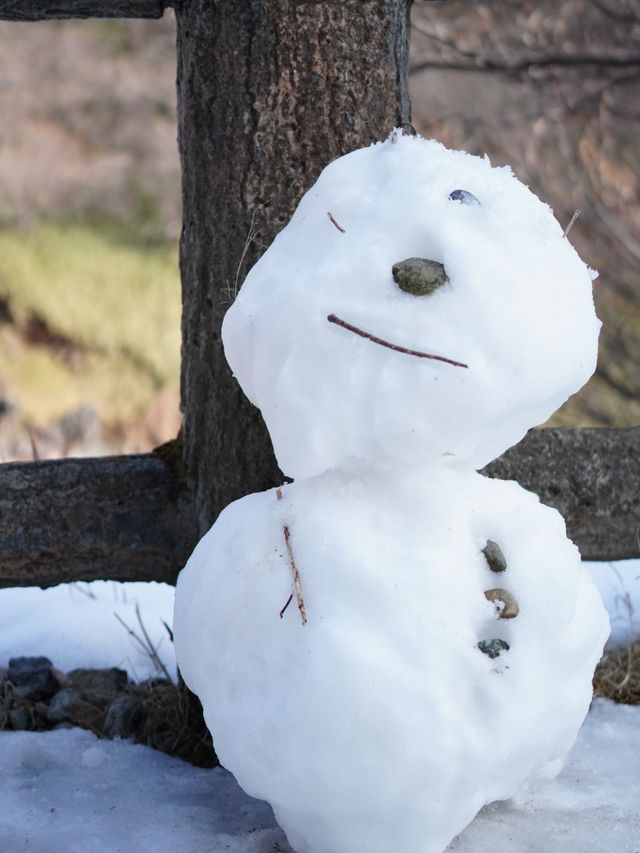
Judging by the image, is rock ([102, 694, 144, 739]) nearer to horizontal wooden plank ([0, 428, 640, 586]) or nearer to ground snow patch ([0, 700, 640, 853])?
ground snow patch ([0, 700, 640, 853])

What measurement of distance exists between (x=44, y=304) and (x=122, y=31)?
221 cm

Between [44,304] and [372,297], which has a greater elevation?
[372,297]

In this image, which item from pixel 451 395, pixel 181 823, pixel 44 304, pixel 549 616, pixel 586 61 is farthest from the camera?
pixel 44 304

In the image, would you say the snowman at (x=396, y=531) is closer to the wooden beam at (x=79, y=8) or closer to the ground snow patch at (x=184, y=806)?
the ground snow patch at (x=184, y=806)

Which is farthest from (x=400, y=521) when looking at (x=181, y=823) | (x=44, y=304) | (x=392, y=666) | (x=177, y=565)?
(x=44, y=304)

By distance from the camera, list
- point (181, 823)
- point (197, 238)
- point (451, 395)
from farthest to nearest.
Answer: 1. point (197, 238)
2. point (181, 823)
3. point (451, 395)

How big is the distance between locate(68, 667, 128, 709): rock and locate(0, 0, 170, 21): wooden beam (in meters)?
1.37

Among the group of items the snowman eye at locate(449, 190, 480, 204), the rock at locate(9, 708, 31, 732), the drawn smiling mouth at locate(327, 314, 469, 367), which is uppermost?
the snowman eye at locate(449, 190, 480, 204)

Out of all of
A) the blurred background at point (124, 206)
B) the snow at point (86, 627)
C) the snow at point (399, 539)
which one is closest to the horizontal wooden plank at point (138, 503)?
the snow at point (86, 627)

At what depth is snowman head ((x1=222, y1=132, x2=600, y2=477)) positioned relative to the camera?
115 centimetres

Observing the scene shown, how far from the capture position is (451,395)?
3.75 feet

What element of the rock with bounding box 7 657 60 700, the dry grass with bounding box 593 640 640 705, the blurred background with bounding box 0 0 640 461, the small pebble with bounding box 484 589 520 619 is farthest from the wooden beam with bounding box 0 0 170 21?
the blurred background with bounding box 0 0 640 461

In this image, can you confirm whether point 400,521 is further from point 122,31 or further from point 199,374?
point 122,31

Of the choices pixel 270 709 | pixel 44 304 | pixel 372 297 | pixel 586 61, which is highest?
pixel 586 61
